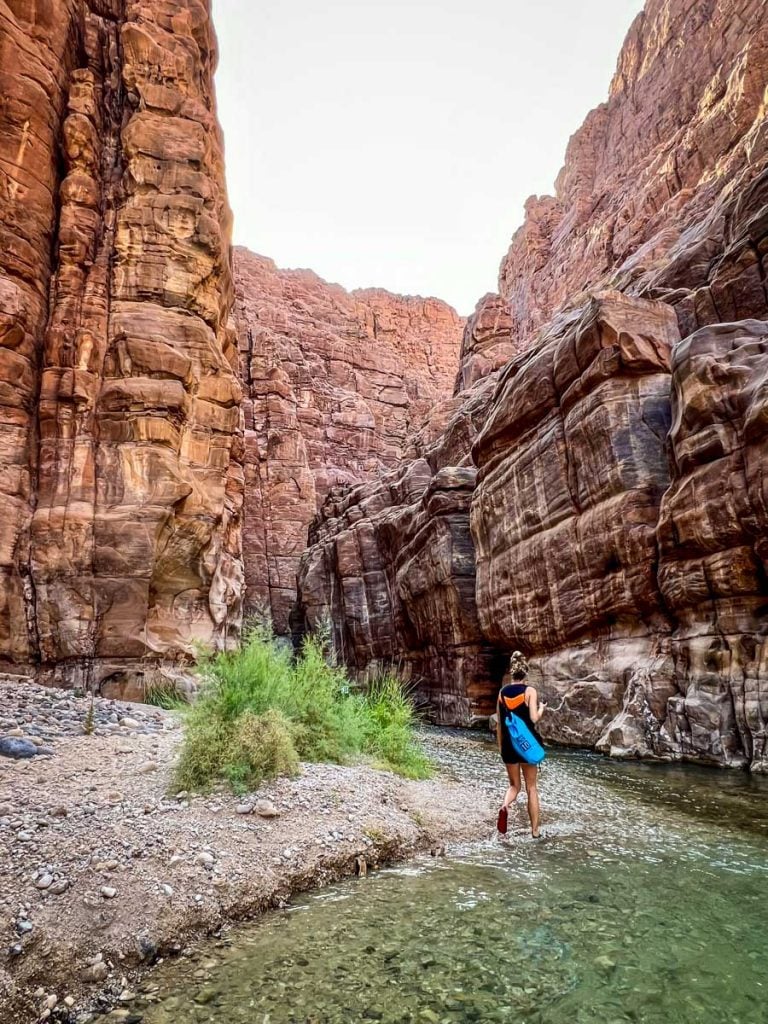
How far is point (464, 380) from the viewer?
52.8 m

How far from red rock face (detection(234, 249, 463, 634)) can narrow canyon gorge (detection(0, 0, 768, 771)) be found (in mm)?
25006

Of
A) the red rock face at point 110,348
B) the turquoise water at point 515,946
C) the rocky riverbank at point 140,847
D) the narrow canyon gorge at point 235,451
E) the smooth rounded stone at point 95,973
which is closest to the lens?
the turquoise water at point 515,946

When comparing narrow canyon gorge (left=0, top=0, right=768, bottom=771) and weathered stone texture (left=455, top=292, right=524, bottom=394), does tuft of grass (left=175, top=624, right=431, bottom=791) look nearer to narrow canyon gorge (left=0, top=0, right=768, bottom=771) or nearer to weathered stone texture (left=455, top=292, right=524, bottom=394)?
narrow canyon gorge (left=0, top=0, right=768, bottom=771)

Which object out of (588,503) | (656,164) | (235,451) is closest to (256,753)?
(588,503)

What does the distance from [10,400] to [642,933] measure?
20.9 meters

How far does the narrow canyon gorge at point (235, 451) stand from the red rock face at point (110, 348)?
8cm

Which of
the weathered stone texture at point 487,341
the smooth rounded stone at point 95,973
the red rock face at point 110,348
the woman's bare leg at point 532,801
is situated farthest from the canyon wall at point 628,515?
the weathered stone texture at point 487,341

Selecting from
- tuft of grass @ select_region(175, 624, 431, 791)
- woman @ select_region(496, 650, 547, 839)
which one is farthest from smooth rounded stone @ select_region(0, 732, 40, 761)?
woman @ select_region(496, 650, 547, 839)

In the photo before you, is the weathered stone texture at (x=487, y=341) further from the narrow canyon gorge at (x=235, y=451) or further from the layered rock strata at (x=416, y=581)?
the narrow canyon gorge at (x=235, y=451)

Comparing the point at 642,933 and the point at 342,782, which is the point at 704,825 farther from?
the point at 342,782

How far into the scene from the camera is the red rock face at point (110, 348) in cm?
1819

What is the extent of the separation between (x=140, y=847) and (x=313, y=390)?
65513mm

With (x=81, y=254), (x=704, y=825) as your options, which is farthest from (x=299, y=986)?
(x=81, y=254)

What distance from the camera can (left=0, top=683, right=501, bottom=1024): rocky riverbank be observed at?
384 cm
